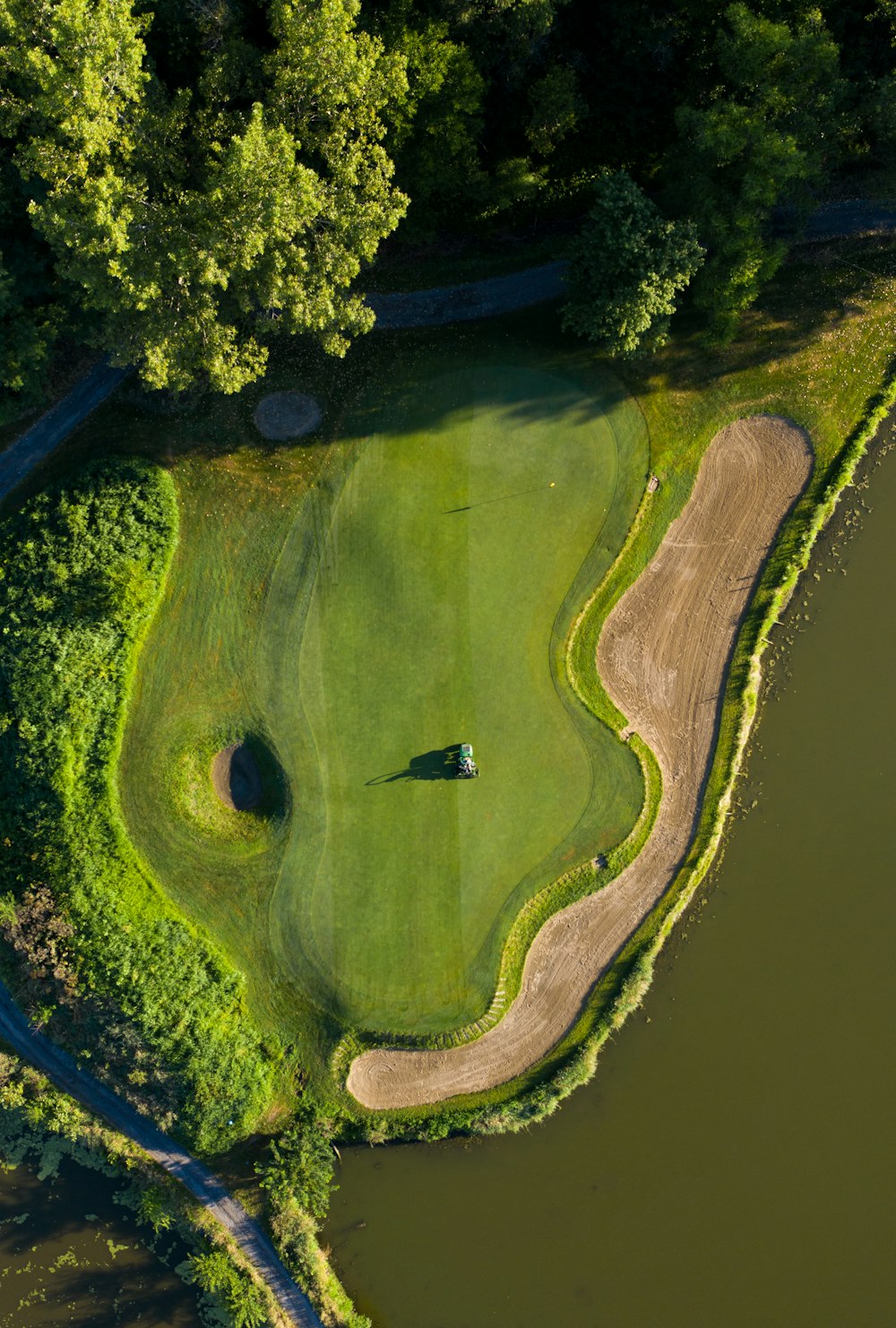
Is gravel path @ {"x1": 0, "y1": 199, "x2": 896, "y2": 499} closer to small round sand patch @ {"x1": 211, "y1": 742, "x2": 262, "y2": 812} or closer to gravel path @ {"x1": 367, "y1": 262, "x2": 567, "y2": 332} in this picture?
gravel path @ {"x1": 367, "y1": 262, "x2": 567, "y2": 332}

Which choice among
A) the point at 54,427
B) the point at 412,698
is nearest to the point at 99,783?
the point at 412,698

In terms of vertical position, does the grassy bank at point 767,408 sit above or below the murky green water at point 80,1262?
above

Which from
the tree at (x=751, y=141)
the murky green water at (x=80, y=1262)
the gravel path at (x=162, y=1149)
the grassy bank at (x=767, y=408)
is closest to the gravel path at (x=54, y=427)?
the gravel path at (x=162, y=1149)

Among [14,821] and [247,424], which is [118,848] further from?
[247,424]

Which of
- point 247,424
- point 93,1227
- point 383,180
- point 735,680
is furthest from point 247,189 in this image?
point 93,1227

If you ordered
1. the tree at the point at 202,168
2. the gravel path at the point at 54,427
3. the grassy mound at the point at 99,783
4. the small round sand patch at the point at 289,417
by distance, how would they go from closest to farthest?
the tree at the point at 202,168 < the grassy mound at the point at 99,783 < the small round sand patch at the point at 289,417 < the gravel path at the point at 54,427

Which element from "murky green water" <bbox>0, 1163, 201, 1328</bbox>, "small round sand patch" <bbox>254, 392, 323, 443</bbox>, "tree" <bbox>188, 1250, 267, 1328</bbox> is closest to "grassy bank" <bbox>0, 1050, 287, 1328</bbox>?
"tree" <bbox>188, 1250, 267, 1328</bbox>

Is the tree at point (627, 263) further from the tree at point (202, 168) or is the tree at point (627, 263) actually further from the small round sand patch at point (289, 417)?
the small round sand patch at point (289, 417)
